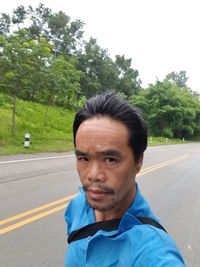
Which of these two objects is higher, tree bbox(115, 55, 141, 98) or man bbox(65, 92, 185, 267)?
tree bbox(115, 55, 141, 98)

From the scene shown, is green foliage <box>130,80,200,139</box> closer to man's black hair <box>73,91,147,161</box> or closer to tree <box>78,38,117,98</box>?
tree <box>78,38,117,98</box>

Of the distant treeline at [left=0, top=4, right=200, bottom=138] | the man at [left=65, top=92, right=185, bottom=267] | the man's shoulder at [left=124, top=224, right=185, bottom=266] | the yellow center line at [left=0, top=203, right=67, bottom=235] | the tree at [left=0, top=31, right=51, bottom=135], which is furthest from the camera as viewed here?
the distant treeline at [left=0, top=4, right=200, bottom=138]

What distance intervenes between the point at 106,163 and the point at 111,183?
8 cm

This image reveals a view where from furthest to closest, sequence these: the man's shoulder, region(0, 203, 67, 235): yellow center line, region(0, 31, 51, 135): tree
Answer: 1. region(0, 31, 51, 135): tree
2. region(0, 203, 67, 235): yellow center line
3. the man's shoulder

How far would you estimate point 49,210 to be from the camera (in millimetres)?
6977

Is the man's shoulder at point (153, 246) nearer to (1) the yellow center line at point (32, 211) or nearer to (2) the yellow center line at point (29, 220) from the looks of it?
(2) the yellow center line at point (29, 220)

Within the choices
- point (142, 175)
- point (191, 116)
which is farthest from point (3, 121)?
point (191, 116)

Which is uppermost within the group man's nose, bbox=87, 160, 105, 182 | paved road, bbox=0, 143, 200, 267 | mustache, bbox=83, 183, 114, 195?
man's nose, bbox=87, 160, 105, 182

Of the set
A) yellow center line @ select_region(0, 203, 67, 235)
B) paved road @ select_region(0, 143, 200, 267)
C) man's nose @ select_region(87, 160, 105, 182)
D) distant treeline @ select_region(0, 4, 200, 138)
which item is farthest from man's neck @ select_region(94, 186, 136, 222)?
distant treeline @ select_region(0, 4, 200, 138)

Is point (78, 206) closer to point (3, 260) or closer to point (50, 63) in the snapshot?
point (3, 260)

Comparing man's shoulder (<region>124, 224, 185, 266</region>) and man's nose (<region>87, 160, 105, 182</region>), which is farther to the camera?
man's nose (<region>87, 160, 105, 182</region>)

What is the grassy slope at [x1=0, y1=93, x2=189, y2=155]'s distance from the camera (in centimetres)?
1834

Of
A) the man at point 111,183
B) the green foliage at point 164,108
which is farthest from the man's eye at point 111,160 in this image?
the green foliage at point 164,108

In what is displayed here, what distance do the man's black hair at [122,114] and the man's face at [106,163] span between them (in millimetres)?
23
